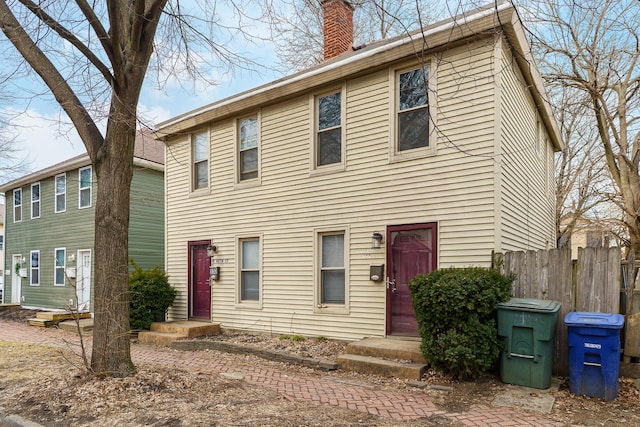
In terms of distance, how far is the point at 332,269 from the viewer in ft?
27.6

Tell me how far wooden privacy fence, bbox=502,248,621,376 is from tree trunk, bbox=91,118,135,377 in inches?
209

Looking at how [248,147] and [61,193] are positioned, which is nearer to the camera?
[248,147]

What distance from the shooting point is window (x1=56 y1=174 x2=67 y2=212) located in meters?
15.7

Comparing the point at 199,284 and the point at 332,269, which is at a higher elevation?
the point at 332,269

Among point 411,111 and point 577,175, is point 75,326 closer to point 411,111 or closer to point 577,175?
point 411,111

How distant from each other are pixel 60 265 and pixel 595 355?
1648 cm

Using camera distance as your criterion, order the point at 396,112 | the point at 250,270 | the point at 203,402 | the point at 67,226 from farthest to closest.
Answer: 1. the point at 67,226
2. the point at 250,270
3. the point at 396,112
4. the point at 203,402

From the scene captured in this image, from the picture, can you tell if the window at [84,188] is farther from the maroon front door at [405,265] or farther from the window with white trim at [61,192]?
the maroon front door at [405,265]

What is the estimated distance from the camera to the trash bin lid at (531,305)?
538 centimetres

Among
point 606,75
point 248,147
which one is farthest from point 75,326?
point 606,75

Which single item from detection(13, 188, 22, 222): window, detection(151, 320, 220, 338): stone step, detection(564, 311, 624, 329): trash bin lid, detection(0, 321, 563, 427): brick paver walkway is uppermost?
detection(13, 188, 22, 222): window

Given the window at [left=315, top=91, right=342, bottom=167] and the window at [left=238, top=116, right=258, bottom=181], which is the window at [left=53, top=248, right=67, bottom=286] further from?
the window at [left=315, top=91, right=342, bottom=167]

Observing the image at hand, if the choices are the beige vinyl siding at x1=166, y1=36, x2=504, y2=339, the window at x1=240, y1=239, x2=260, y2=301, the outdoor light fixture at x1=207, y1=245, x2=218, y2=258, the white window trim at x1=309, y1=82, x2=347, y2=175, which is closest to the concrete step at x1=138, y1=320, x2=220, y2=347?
the beige vinyl siding at x1=166, y1=36, x2=504, y2=339

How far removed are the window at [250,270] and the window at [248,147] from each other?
155 cm
